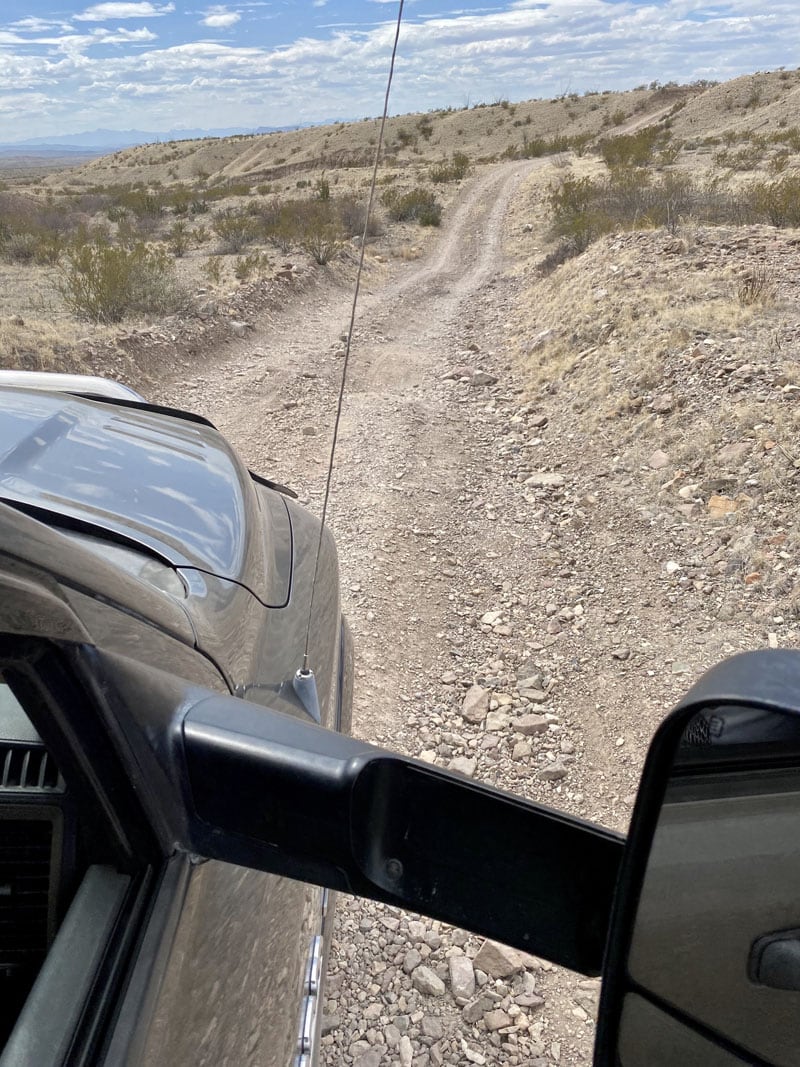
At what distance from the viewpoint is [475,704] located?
3906mm

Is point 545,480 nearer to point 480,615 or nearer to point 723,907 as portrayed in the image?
point 480,615

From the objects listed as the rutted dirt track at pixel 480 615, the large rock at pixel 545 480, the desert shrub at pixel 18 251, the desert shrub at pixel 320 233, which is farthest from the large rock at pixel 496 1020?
the desert shrub at pixel 18 251

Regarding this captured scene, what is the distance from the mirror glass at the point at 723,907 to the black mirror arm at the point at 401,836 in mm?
81

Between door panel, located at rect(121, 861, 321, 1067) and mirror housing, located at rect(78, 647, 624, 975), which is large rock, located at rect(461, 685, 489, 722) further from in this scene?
mirror housing, located at rect(78, 647, 624, 975)

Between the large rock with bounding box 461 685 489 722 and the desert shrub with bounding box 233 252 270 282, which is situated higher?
the desert shrub with bounding box 233 252 270 282

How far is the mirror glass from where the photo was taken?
83 cm

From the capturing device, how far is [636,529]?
5387 millimetres

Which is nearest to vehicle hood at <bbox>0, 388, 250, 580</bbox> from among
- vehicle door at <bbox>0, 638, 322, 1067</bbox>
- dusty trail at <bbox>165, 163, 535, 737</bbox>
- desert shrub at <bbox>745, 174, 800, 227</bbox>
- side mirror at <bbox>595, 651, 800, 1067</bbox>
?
vehicle door at <bbox>0, 638, 322, 1067</bbox>

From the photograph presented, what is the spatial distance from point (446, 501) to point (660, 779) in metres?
5.14

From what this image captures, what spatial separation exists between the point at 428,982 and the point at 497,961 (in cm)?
23

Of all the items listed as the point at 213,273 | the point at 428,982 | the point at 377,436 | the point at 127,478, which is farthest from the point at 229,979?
the point at 213,273

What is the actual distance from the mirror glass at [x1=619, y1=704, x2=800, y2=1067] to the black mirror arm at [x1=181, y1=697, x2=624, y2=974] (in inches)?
3.2

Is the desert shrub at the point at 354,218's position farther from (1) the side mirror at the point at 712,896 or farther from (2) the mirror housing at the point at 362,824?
(1) the side mirror at the point at 712,896

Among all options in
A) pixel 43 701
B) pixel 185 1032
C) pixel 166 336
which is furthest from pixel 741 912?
pixel 166 336
